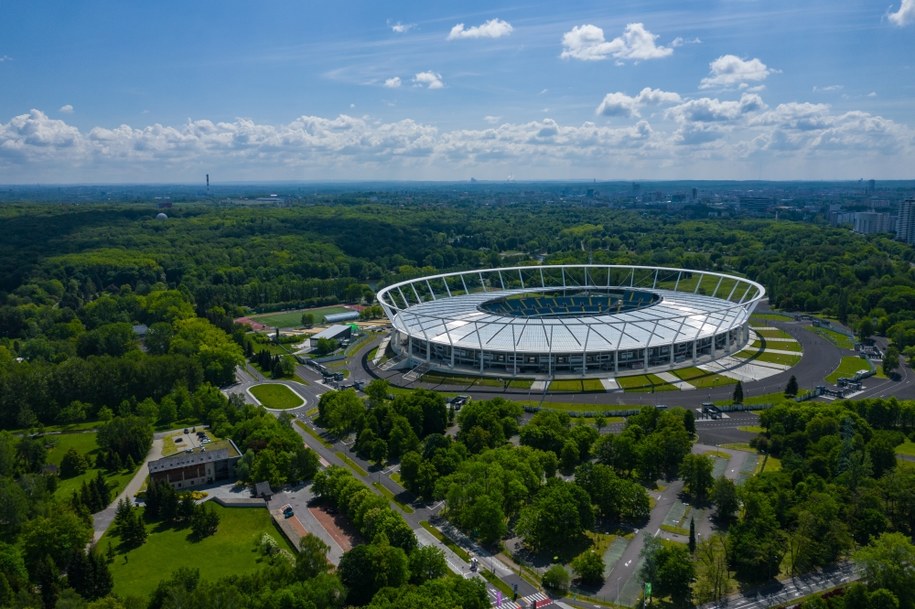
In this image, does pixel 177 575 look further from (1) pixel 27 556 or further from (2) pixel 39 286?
(2) pixel 39 286

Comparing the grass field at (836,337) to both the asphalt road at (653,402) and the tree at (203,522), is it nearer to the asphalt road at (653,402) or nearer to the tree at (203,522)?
the asphalt road at (653,402)

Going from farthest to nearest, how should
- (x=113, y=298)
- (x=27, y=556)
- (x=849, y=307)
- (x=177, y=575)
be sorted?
(x=113, y=298), (x=849, y=307), (x=27, y=556), (x=177, y=575)

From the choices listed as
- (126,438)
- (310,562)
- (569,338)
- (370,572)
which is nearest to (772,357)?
(569,338)

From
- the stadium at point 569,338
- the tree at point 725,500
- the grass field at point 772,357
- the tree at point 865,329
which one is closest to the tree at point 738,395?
the stadium at point 569,338

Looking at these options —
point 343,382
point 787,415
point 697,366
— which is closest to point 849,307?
point 697,366

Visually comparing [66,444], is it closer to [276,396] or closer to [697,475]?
[276,396]

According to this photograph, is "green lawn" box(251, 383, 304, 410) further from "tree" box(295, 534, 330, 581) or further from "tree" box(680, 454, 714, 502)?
"tree" box(680, 454, 714, 502)
